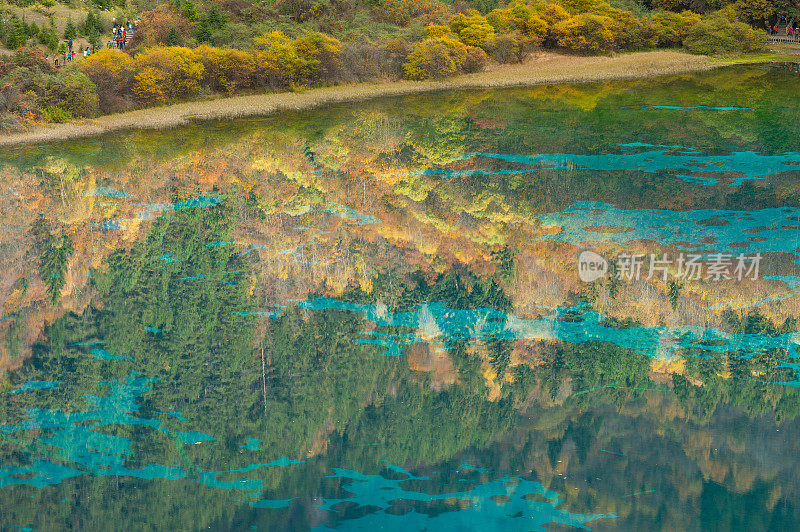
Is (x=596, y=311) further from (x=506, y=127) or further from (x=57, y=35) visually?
(x=57, y=35)

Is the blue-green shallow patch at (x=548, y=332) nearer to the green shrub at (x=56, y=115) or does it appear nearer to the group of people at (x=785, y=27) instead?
the green shrub at (x=56, y=115)

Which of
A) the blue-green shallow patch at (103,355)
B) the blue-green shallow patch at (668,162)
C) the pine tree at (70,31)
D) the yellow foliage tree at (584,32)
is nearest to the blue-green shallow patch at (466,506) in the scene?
the blue-green shallow patch at (103,355)

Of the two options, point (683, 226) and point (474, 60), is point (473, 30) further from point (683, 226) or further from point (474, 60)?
point (683, 226)

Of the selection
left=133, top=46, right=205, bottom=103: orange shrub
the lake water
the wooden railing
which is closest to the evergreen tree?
left=133, top=46, right=205, bottom=103: orange shrub

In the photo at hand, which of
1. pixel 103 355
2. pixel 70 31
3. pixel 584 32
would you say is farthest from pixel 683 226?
pixel 70 31

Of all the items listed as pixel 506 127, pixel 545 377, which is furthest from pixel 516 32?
pixel 545 377
